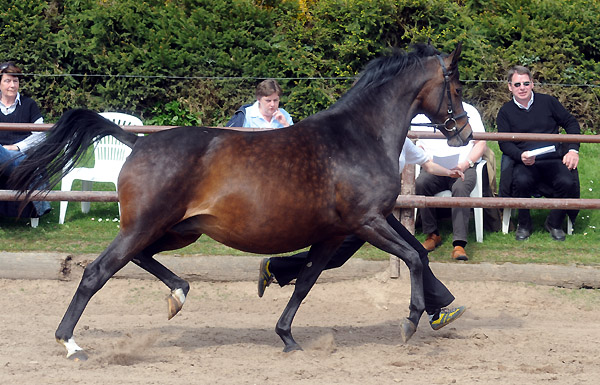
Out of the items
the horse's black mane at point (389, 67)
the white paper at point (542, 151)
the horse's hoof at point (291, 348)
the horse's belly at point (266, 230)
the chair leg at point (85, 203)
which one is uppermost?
the horse's black mane at point (389, 67)

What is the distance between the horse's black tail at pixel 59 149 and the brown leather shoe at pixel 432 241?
317 cm

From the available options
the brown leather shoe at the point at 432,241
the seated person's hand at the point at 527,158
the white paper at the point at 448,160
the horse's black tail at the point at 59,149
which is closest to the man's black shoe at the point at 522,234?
the seated person's hand at the point at 527,158

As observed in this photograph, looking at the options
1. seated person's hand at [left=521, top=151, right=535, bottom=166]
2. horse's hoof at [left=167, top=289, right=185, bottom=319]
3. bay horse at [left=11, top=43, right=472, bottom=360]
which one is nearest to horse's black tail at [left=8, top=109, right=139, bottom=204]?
bay horse at [left=11, top=43, right=472, bottom=360]

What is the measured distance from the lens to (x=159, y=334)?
→ 5672mm

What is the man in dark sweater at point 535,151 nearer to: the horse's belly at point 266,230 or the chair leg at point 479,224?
the chair leg at point 479,224

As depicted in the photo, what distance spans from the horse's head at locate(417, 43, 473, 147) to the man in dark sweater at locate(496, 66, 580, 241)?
2.33 meters

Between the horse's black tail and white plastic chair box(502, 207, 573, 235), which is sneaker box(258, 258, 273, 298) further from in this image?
white plastic chair box(502, 207, 573, 235)

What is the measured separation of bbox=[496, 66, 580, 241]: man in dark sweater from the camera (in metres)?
7.67

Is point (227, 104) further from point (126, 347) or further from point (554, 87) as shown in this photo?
point (126, 347)

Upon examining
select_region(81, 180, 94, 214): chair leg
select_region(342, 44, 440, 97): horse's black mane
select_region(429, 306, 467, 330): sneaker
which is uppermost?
select_region(342, 44, 440, 97): horse's black mane

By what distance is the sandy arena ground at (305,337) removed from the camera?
4.70 meters

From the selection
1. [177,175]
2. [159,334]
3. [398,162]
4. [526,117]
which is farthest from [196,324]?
[526,117]

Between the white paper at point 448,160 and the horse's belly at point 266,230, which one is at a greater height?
the horse's belly at point 266,230

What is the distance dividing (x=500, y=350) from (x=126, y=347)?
2410mm
